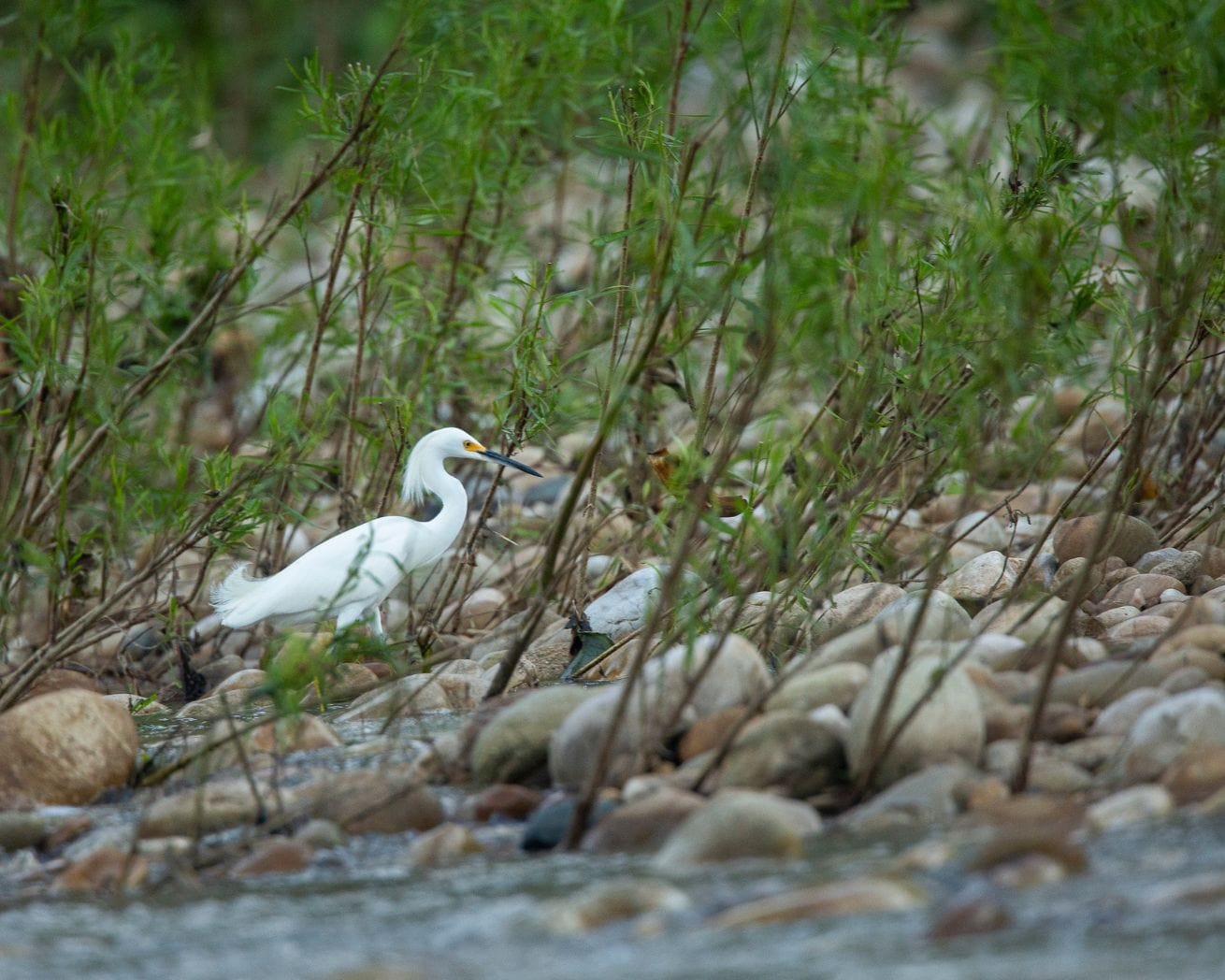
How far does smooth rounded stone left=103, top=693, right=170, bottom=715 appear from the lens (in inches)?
196

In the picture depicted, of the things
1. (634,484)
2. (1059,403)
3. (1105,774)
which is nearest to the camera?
(1105,774)

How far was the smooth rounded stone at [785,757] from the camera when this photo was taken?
317 centimetres

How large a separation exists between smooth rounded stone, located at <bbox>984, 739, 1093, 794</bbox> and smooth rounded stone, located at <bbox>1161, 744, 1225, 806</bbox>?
0.18 meters

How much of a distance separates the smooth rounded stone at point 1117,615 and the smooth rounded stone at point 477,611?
212 cm

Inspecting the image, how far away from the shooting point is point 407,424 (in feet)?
16.4

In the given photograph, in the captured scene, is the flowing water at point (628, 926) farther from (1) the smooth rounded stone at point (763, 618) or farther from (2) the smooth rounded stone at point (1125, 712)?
(1) the smooth rounded stone at point (763, 618)

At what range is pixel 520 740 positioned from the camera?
351 cm

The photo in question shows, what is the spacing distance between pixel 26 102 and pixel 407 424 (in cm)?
158

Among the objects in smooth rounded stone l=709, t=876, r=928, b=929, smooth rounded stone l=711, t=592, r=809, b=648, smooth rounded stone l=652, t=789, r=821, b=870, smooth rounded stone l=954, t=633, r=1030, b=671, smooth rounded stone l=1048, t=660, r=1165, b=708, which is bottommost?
smooth rounded stone l=709, t=876, r=928, b=929

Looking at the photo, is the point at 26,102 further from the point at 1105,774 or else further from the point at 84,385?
the point at 1105,774

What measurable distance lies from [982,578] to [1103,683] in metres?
1.48

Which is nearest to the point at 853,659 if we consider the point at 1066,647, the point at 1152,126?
the point at 1066,647

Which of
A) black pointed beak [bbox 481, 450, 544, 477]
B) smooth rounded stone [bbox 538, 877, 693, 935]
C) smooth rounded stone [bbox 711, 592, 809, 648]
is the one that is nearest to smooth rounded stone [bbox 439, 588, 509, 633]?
black pointed beak [bbox 481, 450, 544, 477]

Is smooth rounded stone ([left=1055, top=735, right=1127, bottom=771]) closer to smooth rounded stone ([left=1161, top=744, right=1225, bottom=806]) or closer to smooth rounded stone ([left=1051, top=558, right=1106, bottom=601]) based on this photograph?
smooth rounded stone ([left=1161, top=744, right=1225, bottom=806])
